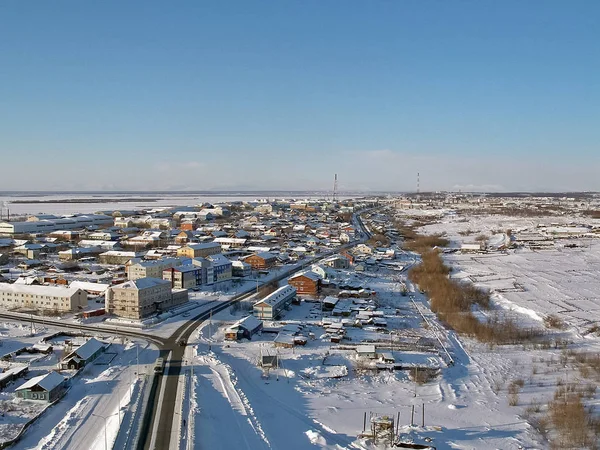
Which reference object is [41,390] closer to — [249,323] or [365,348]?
[249,323]

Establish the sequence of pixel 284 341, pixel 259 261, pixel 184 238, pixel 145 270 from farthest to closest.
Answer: pixel 184 238, pixel 259 261, pixel 145 270, pixel 284 341

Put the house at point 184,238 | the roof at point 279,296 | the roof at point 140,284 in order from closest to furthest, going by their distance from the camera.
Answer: the roof at point 140,284
the roof at point 279,296
the house at point 184,238

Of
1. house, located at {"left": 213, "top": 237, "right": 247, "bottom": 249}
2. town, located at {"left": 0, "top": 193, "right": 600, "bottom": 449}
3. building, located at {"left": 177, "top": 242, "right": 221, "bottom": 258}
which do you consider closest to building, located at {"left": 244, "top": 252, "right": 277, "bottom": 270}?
town, located at {"left": 0, "top": 193, "right": 600, "bottom": 449}

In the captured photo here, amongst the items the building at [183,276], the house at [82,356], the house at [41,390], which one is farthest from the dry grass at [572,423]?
the building at [183,276]

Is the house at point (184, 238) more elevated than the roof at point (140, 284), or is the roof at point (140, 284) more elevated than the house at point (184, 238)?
the roof at point (140, 284)

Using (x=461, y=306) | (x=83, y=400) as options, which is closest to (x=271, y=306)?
(x=461, y=306)

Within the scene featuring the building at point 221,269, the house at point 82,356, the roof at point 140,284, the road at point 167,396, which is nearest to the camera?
the road at point 167,396

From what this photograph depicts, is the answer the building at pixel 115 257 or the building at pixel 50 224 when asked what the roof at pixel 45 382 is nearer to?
the building at pixel 115 257
